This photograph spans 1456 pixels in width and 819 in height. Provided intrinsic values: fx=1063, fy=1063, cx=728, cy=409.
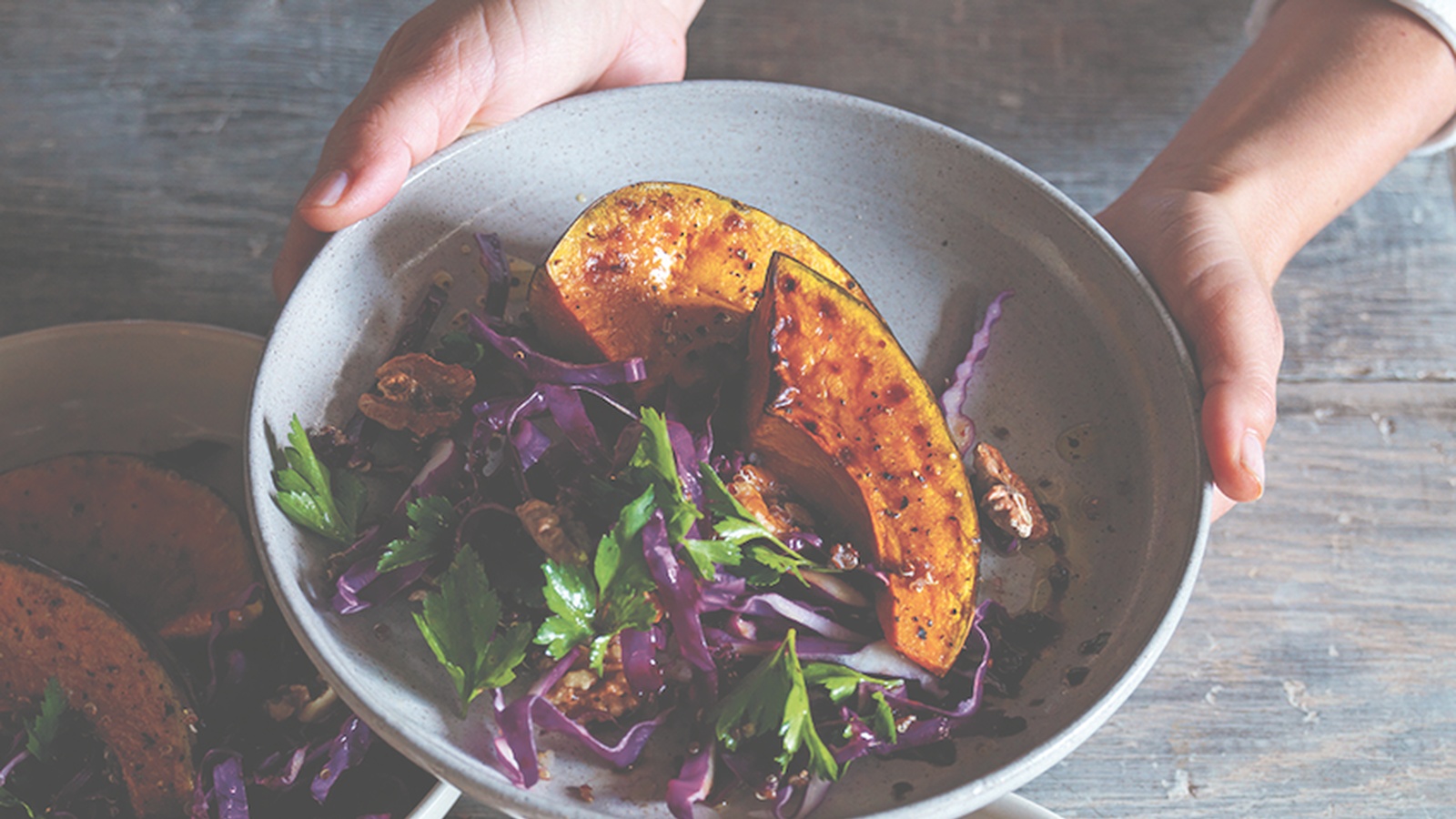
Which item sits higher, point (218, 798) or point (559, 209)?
point (559, 209)

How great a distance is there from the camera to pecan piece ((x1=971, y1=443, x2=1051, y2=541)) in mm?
1333

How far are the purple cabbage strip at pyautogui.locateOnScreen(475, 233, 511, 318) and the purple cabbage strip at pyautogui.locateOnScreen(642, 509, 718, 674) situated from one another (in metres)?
0.45

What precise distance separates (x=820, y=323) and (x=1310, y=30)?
1.28 meters

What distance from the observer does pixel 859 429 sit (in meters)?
1.28

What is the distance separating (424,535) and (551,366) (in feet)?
0.86

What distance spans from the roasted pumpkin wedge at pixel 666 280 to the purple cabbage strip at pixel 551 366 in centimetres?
5

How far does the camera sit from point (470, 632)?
1149 mm

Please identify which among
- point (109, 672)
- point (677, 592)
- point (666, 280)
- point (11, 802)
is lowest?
point (11, 802)

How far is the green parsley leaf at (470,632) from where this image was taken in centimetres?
113

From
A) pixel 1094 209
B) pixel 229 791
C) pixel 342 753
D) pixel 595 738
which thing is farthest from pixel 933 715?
pixel 1094 209

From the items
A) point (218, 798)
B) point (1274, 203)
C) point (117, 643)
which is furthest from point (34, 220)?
point (1274, 203)

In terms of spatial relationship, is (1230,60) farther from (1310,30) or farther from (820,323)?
(820,323)

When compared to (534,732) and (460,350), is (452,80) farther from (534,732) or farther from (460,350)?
(534,732)

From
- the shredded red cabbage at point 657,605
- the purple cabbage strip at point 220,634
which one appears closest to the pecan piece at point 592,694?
the shredded red cabbage at point 657,605
